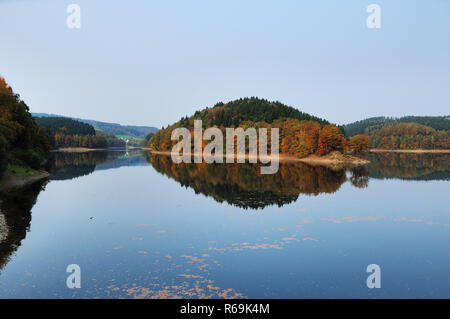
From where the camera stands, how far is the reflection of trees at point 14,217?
27.4 metres

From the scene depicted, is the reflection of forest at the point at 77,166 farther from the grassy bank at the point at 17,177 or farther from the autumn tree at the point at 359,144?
the autumn tree at the point at 359,144

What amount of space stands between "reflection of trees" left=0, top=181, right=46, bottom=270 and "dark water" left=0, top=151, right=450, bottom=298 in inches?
4.4

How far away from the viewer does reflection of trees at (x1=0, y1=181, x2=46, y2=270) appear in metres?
27.4

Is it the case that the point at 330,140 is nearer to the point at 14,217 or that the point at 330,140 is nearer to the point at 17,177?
the point at 17,177

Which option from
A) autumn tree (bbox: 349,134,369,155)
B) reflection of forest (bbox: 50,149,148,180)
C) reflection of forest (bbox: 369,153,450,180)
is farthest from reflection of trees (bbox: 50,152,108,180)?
autumn tree (bbox: 349,134,369,155)

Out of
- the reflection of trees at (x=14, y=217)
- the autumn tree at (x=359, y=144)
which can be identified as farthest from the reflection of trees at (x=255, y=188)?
the autumn tree at (x=359, y=144)

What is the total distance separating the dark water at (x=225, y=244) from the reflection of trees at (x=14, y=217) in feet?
0.37

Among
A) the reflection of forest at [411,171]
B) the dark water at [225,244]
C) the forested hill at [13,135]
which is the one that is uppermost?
the forested hill at [13,135]

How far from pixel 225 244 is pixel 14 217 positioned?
2364cm

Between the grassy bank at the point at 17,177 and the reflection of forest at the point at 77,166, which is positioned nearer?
the grassy bank at the point at 17,177

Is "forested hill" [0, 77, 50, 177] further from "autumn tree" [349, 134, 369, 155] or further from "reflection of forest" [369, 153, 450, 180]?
"autumn tree" [349, 134, 369, 155]

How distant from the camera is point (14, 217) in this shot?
1479 inches

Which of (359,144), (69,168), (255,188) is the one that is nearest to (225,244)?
(255,188)
